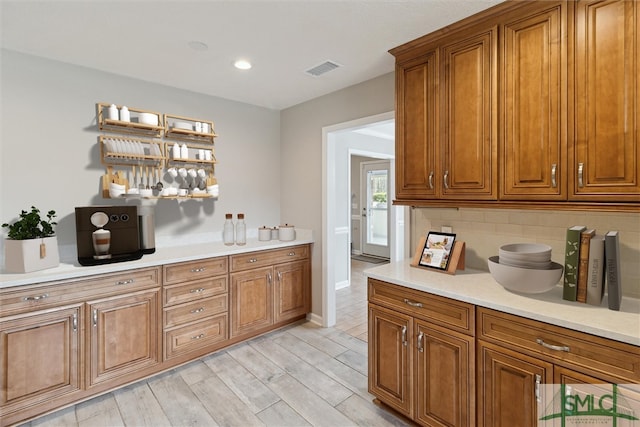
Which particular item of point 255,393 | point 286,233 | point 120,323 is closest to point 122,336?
point 120,323

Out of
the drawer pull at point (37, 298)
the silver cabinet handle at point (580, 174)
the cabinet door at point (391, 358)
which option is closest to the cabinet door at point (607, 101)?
the silver cabinet handle at point (580, 174)

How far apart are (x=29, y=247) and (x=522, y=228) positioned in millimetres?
3204

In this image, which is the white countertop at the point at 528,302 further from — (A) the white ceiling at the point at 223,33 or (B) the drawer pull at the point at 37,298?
(B) the drawer pull at the point at 37,298

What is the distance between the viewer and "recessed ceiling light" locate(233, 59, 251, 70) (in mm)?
2609

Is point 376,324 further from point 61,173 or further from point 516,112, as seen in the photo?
point 61,173

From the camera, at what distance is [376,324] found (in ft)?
7.26

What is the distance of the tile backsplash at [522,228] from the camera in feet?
5.68

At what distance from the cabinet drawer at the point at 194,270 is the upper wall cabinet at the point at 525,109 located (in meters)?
1.72

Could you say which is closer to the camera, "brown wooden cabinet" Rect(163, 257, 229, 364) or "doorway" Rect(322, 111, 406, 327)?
"brown wooden cabinet" Rect(163, 257, 229, 364)

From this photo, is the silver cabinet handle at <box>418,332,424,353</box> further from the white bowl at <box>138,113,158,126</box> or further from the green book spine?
the white bowl at <box>138,113,158,126</box>

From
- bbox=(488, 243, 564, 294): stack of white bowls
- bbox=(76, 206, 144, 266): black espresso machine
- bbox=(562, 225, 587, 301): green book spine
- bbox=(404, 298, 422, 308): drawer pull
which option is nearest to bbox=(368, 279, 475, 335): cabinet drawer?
bbox=(404, 298, 422, 308): drawer pull

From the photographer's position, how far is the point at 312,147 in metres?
3.69

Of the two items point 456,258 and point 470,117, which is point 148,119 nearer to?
point 470,117

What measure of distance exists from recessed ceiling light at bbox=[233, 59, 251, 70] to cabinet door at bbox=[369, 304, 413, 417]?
2127 millimetres
